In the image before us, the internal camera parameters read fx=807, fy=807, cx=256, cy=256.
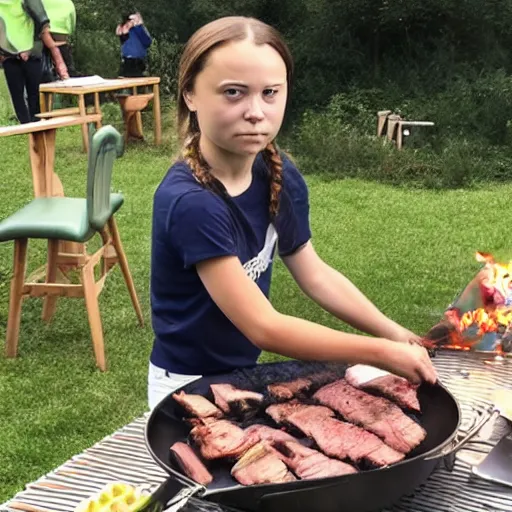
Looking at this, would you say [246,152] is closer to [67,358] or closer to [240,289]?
[240,289]

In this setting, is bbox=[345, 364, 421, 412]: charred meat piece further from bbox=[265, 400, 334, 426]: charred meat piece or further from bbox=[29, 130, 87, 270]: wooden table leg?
bbox=[29, 130, 87, 270]: wooden table leg

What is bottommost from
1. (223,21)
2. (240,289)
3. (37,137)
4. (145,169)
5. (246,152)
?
(145,169)

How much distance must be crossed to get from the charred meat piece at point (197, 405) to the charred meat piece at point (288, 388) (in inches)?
5.5

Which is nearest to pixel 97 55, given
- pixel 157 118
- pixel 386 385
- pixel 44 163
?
pixel 157 118

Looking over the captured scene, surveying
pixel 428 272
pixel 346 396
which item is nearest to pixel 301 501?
pixel 346 396

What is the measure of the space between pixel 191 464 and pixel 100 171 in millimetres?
2700

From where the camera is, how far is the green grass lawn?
3.64 m

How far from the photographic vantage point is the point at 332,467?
1.37m

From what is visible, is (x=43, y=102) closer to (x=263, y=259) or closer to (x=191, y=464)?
(x=263, y=259)

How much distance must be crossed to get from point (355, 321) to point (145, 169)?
23.8 ft

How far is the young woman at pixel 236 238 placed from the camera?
1.55 m

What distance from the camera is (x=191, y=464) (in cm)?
140

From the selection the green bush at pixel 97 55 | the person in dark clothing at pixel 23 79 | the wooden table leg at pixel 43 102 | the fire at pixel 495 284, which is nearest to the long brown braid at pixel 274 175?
the fire at pixel 495 284

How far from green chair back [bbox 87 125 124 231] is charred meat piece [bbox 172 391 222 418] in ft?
7.74
